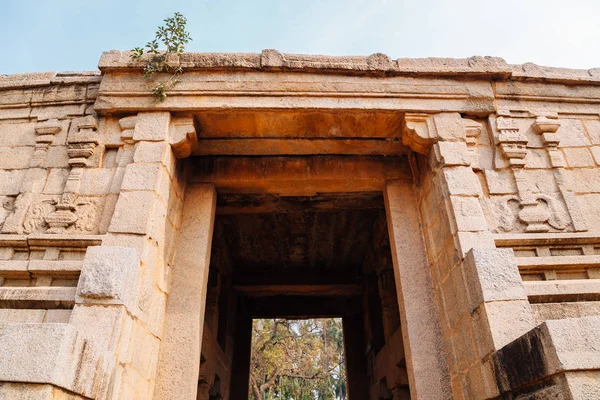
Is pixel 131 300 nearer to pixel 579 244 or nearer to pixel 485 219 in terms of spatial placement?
pixel 485 219

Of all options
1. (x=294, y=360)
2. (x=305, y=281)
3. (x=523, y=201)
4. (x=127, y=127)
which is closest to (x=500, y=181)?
(x=523, y=201)

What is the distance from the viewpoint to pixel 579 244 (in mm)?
3508

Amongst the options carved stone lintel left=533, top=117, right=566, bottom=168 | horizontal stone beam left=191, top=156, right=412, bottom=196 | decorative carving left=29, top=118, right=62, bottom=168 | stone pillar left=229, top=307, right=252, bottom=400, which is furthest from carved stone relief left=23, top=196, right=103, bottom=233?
stone pillar left=229, top=307, right=252, bottom=400

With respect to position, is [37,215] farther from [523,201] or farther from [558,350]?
[523,201]

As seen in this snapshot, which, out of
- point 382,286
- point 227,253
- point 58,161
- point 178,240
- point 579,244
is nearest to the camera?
point 579,244

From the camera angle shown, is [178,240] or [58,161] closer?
[58,161]

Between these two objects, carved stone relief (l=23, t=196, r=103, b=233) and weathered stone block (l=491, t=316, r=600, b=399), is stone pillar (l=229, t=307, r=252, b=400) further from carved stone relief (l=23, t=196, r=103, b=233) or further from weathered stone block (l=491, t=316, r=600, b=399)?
weathered stone block (l=491, t=316, r=600, b=399)

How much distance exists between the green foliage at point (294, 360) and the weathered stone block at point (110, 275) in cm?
1422

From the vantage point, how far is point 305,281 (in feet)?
26.2

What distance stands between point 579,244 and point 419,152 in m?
1.57

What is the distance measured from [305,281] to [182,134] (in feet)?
15.7

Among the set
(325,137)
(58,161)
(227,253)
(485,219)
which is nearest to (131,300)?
(58,161)

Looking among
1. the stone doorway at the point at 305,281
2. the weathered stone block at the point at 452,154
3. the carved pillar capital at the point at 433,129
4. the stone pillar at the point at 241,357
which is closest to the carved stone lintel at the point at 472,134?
the carved pillar capital at the point at 433,129

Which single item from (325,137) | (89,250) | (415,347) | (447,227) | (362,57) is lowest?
(415,347)
